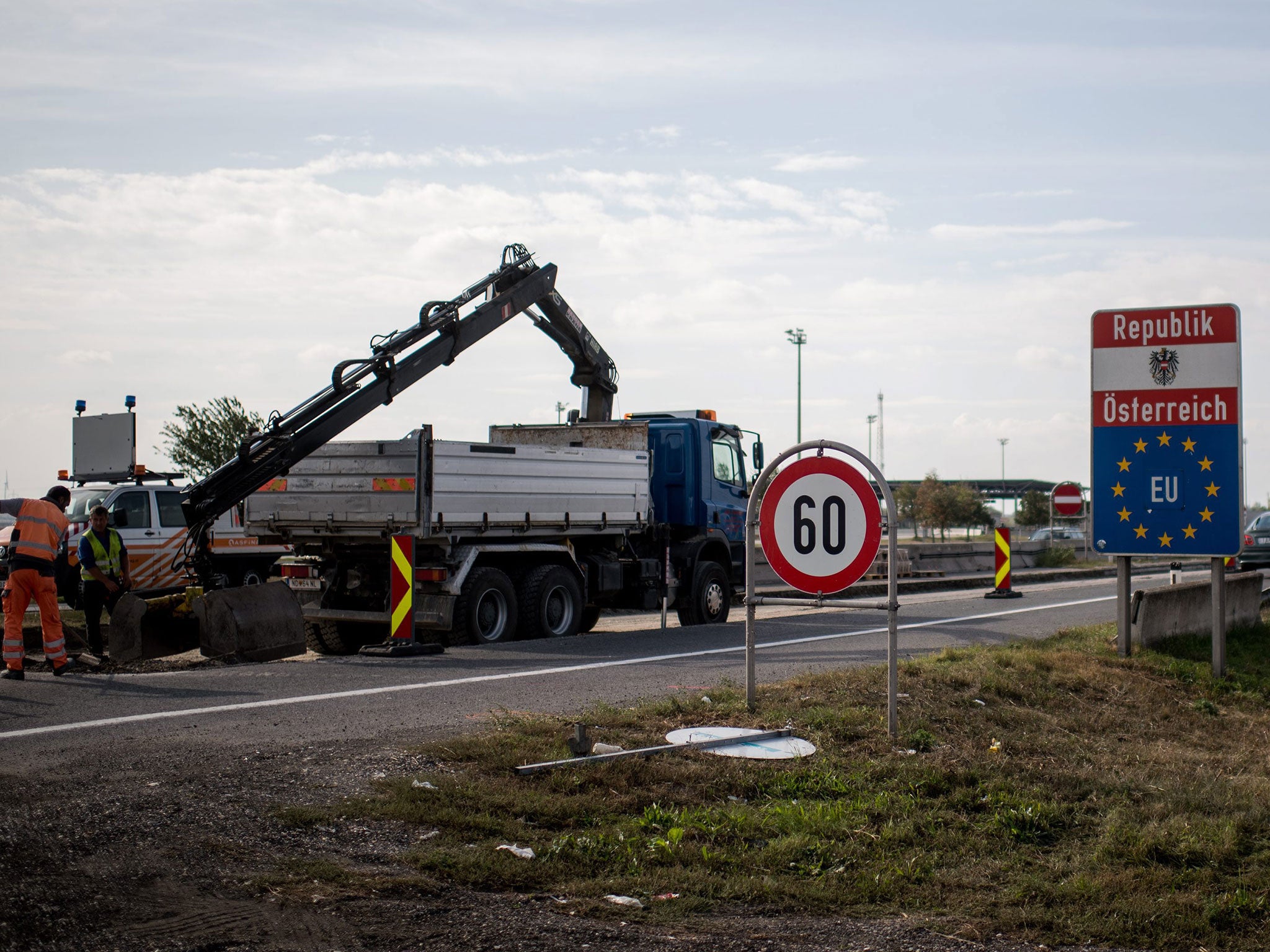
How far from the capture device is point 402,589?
13.0 meters

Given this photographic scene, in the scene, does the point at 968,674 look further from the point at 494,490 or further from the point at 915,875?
the point at 494,490

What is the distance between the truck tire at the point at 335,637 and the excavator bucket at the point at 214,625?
1.26m

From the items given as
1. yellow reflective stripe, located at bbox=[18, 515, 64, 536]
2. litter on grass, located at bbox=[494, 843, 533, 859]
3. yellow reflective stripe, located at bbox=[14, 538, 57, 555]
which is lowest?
litter on grass, located at bbox=[494, 843, 533, 859]

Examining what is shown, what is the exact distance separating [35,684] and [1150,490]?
9.82 m

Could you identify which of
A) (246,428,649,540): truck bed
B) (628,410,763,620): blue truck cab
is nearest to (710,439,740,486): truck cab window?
(628,410,763,620): blue truck cab

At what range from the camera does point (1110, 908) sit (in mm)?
4609

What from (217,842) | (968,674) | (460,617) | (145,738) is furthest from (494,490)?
(217,842)

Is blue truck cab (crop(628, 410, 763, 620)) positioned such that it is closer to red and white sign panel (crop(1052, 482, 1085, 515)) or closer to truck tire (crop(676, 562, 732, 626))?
truck tire (crop(676, 562, 732, 626))

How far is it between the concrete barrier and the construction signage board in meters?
0.85

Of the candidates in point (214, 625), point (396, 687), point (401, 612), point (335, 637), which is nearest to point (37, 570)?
point (214, 625)

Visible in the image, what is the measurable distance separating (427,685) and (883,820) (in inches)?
205

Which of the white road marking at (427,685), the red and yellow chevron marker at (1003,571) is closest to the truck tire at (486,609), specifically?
the white road marking at (427,685)

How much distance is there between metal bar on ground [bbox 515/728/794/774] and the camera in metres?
6.21

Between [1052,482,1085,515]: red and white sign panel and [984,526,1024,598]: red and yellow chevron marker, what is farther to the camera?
[1052,482,1085,515]: red and white sign panel
